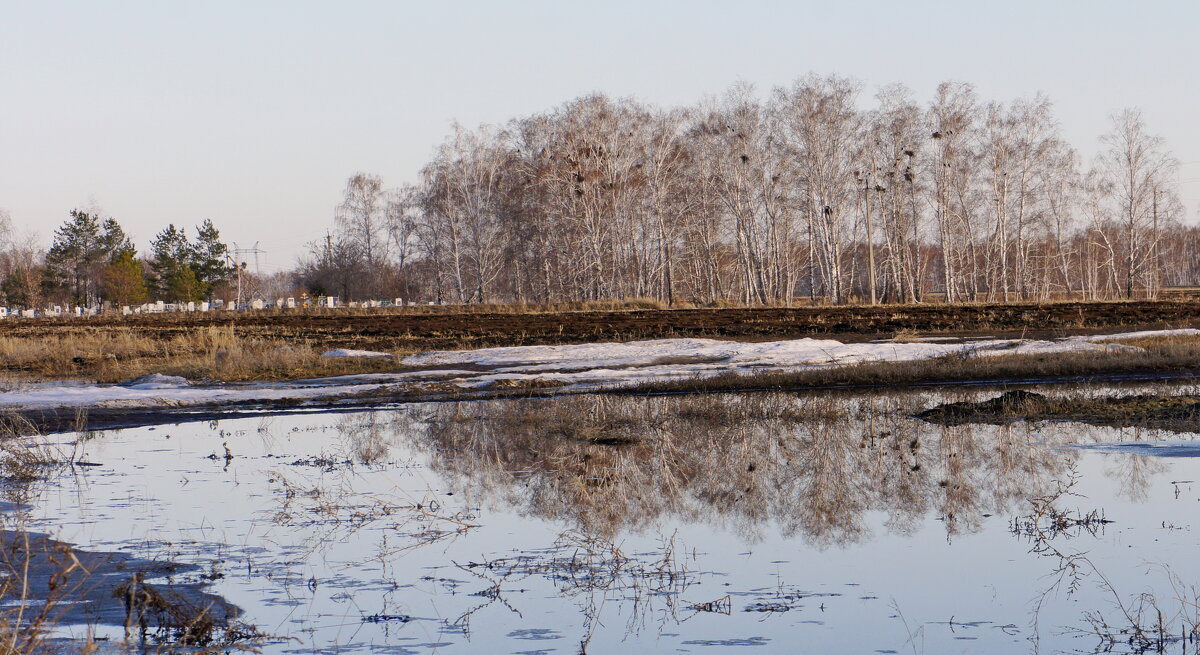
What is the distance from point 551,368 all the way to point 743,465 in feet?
43.4

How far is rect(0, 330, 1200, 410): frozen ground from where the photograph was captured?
19953 mm

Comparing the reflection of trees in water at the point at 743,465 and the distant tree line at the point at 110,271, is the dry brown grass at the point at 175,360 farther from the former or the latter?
the distant tree line at the point at 110,271

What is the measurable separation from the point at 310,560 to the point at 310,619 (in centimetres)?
157

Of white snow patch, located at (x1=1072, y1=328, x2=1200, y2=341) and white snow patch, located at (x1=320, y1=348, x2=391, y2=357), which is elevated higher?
white snow patch, located at (x1=320, y1=348, x2=391, y2=357)

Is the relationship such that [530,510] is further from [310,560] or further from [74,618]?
[74,618]

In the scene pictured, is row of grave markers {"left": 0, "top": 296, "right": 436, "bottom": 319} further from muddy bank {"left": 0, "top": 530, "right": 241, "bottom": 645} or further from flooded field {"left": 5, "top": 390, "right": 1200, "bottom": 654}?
muddy bank {"left": 0, "top": 530, "right": 241, "bottom": 645}

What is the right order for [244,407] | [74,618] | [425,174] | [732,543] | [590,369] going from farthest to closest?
[425,174]
[590,369]
[244,407]
[732,543]
[74,618]

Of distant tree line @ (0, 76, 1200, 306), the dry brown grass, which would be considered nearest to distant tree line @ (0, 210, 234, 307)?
distant tree line @ (0, 76, 1200, 306)

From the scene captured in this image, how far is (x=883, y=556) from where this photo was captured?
7.86 metres

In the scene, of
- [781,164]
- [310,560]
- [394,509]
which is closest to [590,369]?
[394,509]

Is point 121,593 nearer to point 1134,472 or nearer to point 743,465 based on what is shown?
point 743,465

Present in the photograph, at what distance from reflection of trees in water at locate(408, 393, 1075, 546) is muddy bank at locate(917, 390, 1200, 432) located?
30.7 inches

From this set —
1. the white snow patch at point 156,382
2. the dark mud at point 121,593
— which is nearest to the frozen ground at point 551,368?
the white snow patch at point 156,382

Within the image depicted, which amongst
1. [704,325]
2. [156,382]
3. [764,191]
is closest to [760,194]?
[764,191]
